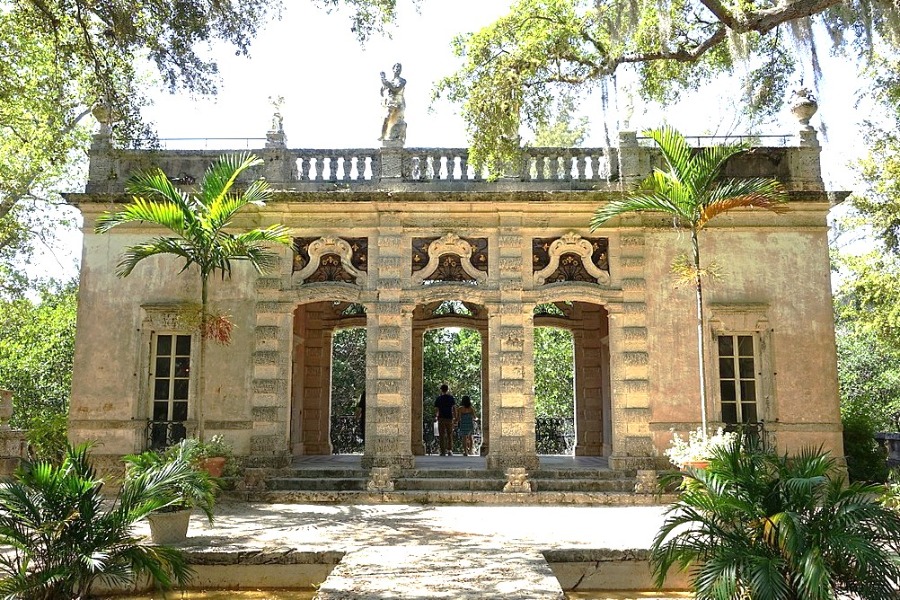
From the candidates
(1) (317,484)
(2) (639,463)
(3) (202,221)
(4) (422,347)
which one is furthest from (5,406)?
(2) (639,463)

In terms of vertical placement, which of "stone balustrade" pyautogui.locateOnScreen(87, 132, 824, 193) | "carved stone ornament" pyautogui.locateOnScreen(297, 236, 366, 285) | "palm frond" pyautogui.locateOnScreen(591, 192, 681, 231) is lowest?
"carved stone ornament" pyautogui.locateOnScreen(297, 236, 366, 285)

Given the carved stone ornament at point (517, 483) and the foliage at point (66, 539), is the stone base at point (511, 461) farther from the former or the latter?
the foliage at point (66, 539)

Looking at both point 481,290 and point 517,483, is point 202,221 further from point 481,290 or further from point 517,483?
point 517,483

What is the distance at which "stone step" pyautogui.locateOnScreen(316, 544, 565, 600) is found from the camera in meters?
4.88

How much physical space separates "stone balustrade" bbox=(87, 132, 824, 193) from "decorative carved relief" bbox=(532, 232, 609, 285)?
0.86 metres

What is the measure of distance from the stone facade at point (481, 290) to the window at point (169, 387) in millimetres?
96

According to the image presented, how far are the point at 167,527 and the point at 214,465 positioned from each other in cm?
280

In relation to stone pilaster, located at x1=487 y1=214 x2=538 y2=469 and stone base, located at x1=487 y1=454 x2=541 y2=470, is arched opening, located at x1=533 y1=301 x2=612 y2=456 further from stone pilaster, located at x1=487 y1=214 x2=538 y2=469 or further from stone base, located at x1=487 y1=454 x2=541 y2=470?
stone base, located at x1=487 y1=454 x2=541 y2=470

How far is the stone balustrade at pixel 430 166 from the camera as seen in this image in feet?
38.5

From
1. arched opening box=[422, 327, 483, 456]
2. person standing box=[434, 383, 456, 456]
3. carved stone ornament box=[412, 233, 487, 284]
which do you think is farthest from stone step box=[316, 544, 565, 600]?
arched opening box=[422, 327, 483, 456]

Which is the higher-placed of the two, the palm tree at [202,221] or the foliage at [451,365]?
the palm tree at [202,221]

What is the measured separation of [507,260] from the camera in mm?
11703

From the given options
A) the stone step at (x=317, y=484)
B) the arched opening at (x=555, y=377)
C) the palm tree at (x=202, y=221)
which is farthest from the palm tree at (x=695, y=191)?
the arched opening at (x=555, y=377)

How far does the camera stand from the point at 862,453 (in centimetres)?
1202
